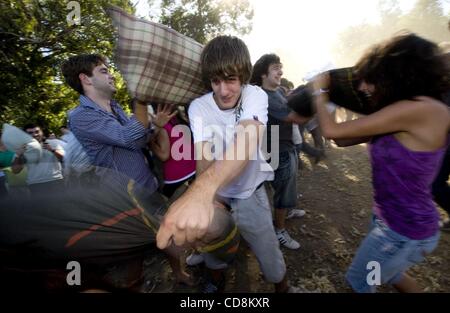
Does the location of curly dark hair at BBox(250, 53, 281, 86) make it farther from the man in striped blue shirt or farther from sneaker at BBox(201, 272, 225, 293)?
sneaker at BBox(201, 272, 225, 293)

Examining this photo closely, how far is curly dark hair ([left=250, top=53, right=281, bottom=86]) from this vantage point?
3220 mm

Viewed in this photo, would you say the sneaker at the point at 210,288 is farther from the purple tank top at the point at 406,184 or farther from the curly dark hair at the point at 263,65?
the curly dark hair at the point at 263,65

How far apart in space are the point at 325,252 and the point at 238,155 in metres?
2.45

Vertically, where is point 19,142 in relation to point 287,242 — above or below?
above

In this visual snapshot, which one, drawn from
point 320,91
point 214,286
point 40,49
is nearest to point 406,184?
point 320,91

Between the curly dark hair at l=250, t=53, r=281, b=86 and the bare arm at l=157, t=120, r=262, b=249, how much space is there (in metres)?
2.12

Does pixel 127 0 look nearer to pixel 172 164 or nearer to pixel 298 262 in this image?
pixel 172 164

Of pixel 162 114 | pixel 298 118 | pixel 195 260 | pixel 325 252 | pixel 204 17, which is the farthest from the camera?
pixel 204 17

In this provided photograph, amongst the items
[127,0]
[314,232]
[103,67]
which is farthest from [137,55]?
[127,0]

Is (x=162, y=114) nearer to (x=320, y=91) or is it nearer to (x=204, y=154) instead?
(x=204, y=154)

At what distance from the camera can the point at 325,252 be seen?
319cm

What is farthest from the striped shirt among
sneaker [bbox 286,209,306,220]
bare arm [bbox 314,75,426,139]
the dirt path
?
sneaker [bbox 286,209,306,220]

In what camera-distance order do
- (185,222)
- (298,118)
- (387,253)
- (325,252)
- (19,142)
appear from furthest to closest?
(19,142)
(325,252)
(298,118)
(387,253)
(185,222)

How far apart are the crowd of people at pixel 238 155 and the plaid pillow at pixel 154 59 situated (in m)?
0.14
